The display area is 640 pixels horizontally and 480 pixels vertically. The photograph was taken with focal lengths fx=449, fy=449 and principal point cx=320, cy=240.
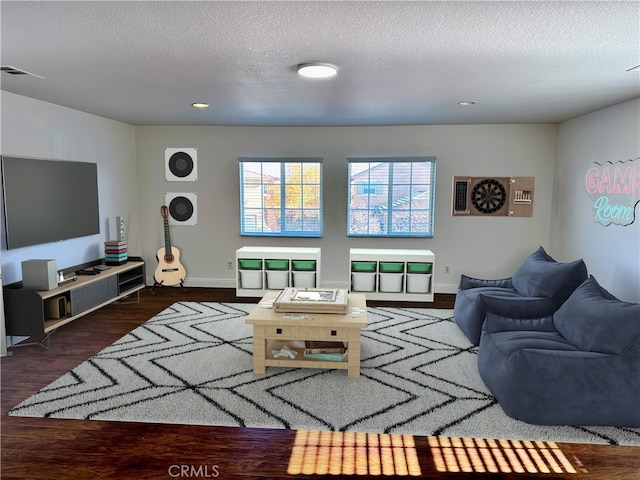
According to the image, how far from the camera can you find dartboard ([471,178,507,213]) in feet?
19.9

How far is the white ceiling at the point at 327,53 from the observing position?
2.10 meters

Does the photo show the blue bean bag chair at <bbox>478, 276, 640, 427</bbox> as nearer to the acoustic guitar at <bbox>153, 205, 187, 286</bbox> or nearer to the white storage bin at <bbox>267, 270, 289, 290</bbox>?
the white storage bin at <bbox>267, 270, 289, 290</bbox>

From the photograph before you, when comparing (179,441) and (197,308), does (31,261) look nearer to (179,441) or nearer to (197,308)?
(197,308)

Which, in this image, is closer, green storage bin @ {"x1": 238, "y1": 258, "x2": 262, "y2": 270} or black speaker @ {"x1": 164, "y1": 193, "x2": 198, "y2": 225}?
green storage bin @ {"x1": 238, "y1": 258, "x2": 262, "y2": 270}

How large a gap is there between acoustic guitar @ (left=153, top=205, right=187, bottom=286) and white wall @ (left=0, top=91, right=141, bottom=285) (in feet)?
1.75

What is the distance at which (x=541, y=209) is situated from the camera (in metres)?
6.04

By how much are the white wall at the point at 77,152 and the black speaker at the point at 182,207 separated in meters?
0.48

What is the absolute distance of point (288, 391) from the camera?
3.16 metres

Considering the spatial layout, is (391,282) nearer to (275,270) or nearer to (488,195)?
A: (275,270)

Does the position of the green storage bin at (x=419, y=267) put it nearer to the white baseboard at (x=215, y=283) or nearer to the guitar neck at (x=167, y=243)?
the white baseboard at (x=215, y=283)

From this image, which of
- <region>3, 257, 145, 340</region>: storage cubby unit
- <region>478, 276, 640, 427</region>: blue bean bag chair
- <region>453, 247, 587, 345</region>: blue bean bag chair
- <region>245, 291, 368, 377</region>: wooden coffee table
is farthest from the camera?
<region>3, 257, 145, 340</region>: storage cubby unit

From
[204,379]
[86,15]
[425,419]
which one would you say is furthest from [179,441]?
[86,15]

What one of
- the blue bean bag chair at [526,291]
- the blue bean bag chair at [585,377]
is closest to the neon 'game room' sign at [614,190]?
the blue bean bag chair at [526,291]

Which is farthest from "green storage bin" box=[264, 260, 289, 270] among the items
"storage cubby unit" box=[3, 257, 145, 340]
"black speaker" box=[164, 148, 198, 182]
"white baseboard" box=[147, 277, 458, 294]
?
"black speaker" box=[164, 148, 198, 182]
